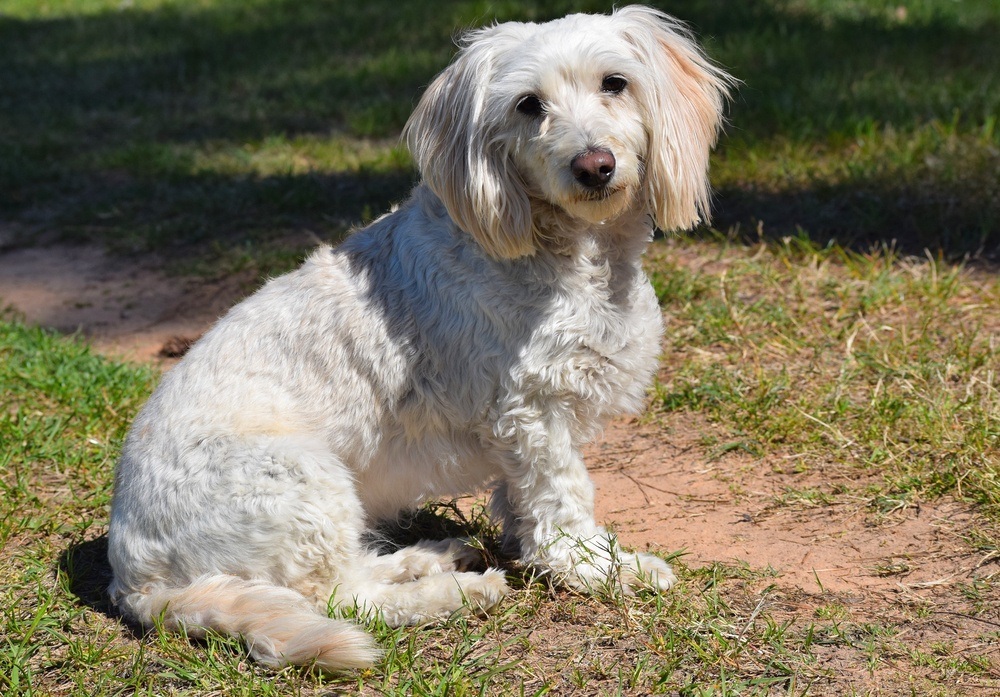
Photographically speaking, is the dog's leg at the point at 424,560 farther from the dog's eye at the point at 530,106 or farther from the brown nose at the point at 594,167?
the dog's eye at the point at 530,106

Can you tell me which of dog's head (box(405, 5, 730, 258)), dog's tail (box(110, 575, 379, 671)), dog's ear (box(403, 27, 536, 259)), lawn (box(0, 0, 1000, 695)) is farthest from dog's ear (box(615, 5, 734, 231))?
dog's tail (box(110, 575, 379, 671))

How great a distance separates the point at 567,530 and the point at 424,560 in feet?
1.52

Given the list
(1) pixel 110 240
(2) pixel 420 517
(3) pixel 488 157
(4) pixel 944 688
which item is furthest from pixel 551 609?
(1) pixel 110 240

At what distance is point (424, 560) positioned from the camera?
3.24 m

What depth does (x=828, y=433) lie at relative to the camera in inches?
152

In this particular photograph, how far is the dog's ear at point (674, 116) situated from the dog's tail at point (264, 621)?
1.46m

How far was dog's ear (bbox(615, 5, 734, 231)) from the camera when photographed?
9.62 feet

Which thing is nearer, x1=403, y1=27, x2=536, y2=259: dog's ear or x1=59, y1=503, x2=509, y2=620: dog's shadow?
x1=403, y1=27, x2=536, y2=259: dog's ear

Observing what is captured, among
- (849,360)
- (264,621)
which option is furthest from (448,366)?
(849,360)

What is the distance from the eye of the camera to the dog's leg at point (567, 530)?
304 cm

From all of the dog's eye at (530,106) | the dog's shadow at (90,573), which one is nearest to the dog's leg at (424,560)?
the dog's shadow at (90,573)

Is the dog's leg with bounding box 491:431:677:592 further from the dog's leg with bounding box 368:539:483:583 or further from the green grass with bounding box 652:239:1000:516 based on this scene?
the green grass with bounding box 652:239:1000:516

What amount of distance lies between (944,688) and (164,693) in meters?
1.96

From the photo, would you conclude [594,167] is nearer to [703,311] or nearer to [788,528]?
[788,528]
